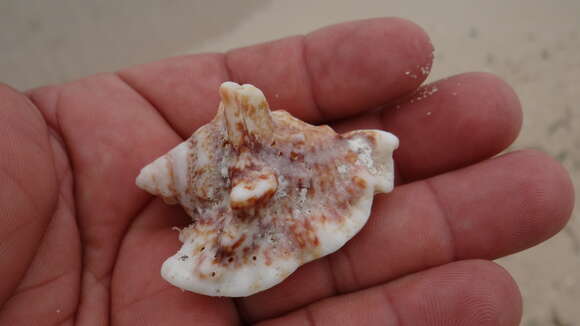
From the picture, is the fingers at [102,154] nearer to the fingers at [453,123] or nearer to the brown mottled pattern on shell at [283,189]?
the brown mottled pattern on shell at [283,189]

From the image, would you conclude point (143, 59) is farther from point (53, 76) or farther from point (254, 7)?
point (254, 7)

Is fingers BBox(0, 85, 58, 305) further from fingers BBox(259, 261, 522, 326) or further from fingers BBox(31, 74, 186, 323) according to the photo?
fingers BBox(259, 261, 522, 326)

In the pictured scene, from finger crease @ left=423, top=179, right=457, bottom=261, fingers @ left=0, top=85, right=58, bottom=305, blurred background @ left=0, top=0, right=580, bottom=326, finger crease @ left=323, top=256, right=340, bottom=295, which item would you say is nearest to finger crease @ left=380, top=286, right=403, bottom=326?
finger crease @ left=323, top=256, right=340, bottom=295

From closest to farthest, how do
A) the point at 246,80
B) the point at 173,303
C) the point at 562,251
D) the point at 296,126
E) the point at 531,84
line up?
the point at 173,303, the point at 296,126, the point at 246,80, the point at 562,251, the point at 531,84

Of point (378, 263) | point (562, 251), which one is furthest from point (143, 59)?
point (562, 251)

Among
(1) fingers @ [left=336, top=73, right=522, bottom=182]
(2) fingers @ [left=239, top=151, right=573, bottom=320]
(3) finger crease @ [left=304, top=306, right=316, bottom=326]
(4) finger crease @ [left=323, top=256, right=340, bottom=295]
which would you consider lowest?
(3) finger crease @ [left=304, top=306, right=316, bottom=326]

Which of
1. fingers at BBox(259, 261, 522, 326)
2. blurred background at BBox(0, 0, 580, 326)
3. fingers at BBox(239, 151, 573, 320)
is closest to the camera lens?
fingers at BBox(259, 261, 522, 326)
